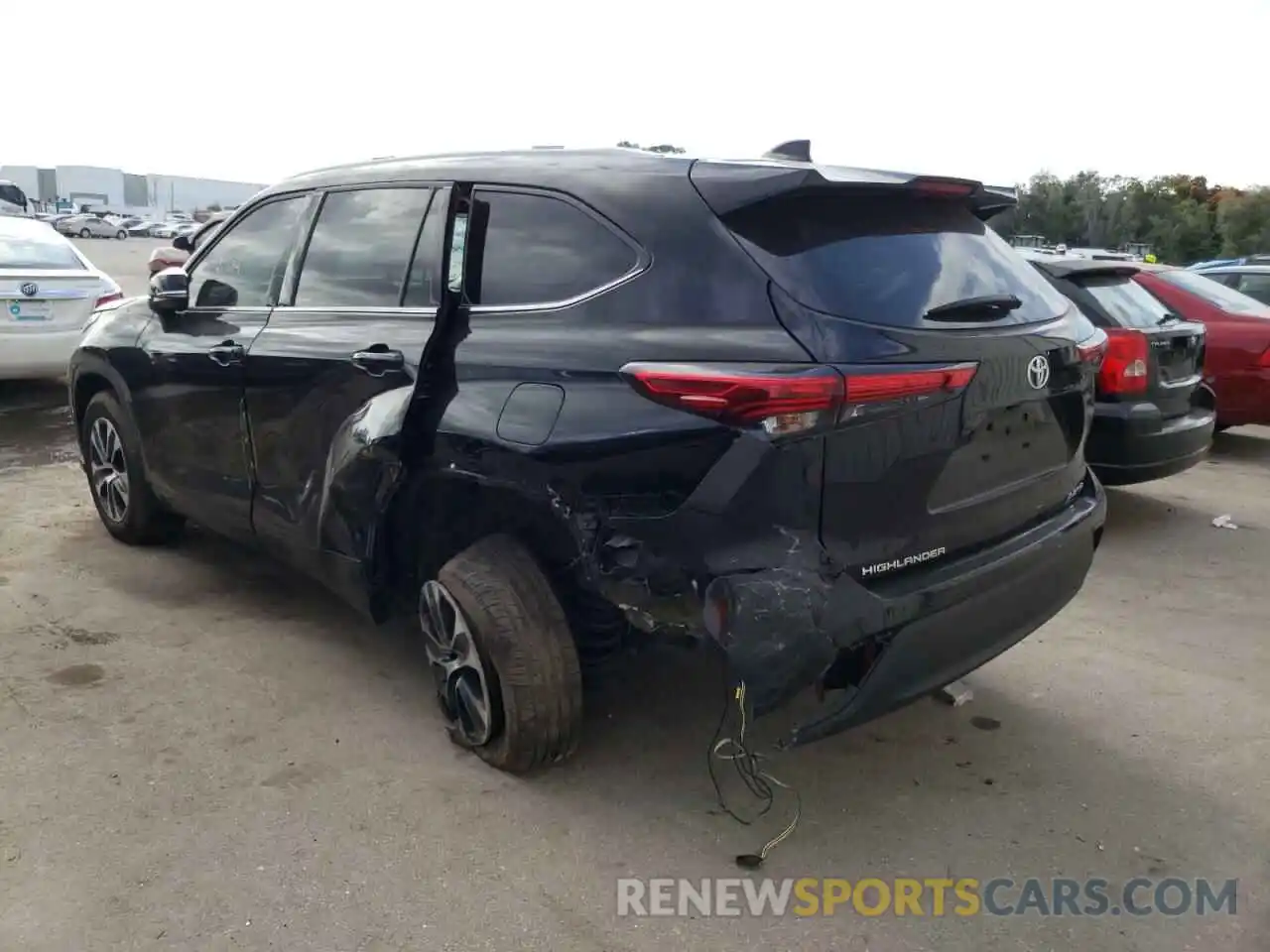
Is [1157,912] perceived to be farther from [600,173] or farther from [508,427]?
[600,173]

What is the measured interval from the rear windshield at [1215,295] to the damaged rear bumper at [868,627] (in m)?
5.55

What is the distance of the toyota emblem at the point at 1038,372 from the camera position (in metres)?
2.95

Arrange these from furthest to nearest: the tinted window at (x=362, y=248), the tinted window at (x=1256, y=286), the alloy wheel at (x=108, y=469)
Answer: the tinted window at (x=1256, y=286), the alloy wheel at (x=108, y=469), the tinted window at (x=362, y=248)

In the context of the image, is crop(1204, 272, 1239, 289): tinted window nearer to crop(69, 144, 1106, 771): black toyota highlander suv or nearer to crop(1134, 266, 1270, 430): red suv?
crop(1134, 266, 1270, 430): red suv

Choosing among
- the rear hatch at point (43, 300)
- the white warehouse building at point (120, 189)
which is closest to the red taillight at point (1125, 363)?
the rear hatch at point (43, 300)

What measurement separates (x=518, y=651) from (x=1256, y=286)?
9824mm

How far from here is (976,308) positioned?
295cm

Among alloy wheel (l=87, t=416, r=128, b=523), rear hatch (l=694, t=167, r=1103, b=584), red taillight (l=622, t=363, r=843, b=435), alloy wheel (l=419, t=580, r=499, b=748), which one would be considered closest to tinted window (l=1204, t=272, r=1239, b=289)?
rear hatch (l=694, t=167, r=1103, b=584)

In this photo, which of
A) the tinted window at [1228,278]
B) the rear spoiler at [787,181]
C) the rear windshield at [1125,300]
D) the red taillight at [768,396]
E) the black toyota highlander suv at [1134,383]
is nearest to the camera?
the red taillight at [768,396]

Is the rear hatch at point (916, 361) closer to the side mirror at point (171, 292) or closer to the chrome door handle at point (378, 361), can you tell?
the chrome door handle at point (378, 361)

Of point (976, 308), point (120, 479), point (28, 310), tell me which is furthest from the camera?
point (28, 310)

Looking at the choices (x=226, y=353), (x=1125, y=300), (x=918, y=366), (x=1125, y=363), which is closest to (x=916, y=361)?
(x=918, y=366)

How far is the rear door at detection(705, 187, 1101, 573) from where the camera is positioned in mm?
2578

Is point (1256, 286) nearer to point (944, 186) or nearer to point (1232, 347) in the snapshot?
point (1232, 347)
